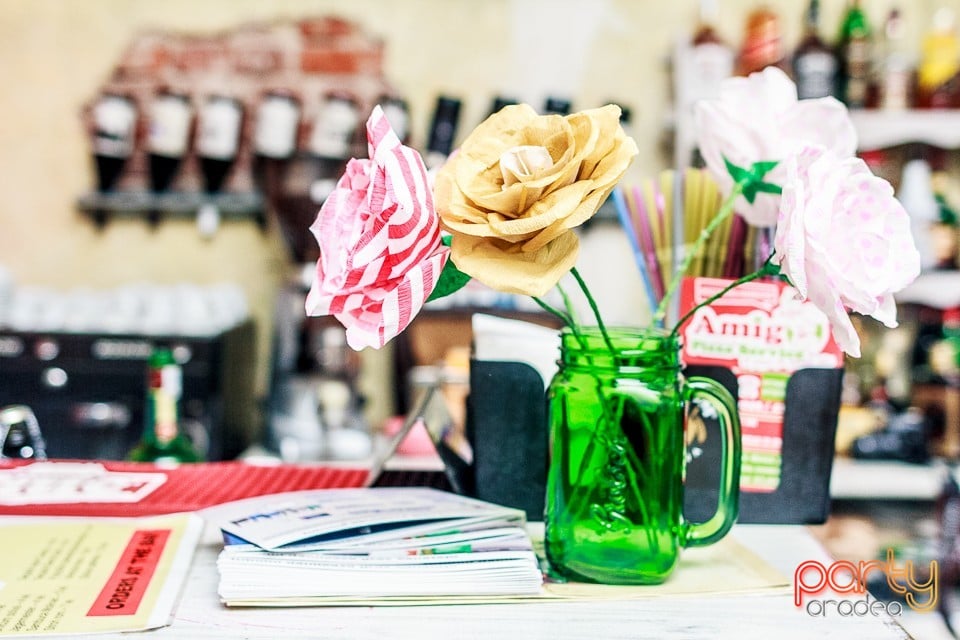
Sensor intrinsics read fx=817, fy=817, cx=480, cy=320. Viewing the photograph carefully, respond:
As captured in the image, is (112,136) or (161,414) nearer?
(161,414)

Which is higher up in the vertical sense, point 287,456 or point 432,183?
point 432,183

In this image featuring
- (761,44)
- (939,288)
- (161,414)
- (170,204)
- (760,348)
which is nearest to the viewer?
(760,348)

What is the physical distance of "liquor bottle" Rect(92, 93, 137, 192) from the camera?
2.41 meters

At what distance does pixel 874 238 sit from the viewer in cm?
52

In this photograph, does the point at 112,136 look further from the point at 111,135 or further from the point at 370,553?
the point at 370,553

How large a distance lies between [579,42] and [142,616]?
2407 mm

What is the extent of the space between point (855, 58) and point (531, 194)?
2.23 meters

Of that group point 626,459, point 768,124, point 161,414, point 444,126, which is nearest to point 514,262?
point 626,459

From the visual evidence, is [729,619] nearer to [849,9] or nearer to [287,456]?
[287,456]

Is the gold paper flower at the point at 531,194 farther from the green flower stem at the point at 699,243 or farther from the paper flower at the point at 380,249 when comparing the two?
the green flower stem at the point at 699,243

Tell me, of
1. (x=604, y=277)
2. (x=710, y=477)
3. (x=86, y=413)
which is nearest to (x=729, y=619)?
(x=710, y=477)

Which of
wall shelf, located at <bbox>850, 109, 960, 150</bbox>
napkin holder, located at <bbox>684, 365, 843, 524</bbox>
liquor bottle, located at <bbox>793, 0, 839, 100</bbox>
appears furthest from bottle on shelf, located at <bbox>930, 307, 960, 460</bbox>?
napkin holder, located at <bbox>684, 365, 843, 524</bbox>

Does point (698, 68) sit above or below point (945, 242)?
above

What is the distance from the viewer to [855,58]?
7.70 feet
